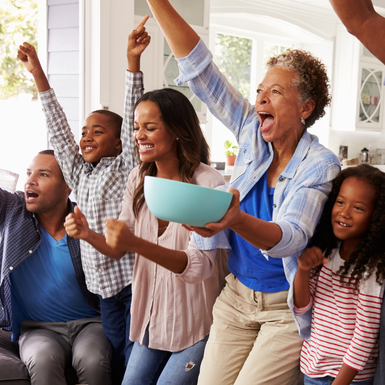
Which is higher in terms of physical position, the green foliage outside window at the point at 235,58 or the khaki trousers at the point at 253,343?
the green foliage outside window at the point at 235,58

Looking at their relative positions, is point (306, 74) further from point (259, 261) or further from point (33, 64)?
point (33, 64)

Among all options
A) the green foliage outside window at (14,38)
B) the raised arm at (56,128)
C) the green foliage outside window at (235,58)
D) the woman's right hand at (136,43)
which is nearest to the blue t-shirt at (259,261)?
the woman's right hand at (136,43)

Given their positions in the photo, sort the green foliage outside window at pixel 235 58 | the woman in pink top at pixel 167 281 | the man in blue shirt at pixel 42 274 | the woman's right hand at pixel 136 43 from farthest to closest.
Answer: the green foliage outside window at pixel 235 58 < the man in blue shirt at pixel 42 274 < the woman's right hand at pixel 136 43 < the woman in pink top at pixel 167 281

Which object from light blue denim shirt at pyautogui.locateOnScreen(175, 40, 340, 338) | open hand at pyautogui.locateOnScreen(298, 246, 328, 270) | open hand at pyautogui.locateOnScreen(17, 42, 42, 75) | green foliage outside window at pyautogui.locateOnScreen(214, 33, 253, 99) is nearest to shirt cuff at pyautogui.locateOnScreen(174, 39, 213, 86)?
light blue denim shirt at pyautogui.locateOnScreen(175, 40, 340, 338)

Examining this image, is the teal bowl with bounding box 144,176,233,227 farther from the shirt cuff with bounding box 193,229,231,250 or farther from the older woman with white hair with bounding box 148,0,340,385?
the shirt cuff with bounding box 193,229,231,250

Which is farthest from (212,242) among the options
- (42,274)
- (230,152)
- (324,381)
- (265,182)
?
(230,152)

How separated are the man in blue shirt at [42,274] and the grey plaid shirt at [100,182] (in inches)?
5.2

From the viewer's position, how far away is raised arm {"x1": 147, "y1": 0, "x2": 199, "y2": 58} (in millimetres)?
1302

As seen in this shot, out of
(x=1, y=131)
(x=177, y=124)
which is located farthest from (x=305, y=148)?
(x=1, y=131)

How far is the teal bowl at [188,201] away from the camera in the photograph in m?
0.89

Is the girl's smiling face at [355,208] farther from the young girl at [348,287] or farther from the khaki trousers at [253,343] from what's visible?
the khaki trousers at [253,343]

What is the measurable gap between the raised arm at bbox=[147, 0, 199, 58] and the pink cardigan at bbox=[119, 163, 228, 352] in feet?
1.42

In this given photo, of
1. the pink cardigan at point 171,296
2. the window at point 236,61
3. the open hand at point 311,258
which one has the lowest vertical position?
the pink cardigan at point 171,296

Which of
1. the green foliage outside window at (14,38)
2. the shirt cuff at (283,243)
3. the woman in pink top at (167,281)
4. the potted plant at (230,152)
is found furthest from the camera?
the green foliage outside window at (14,38)
